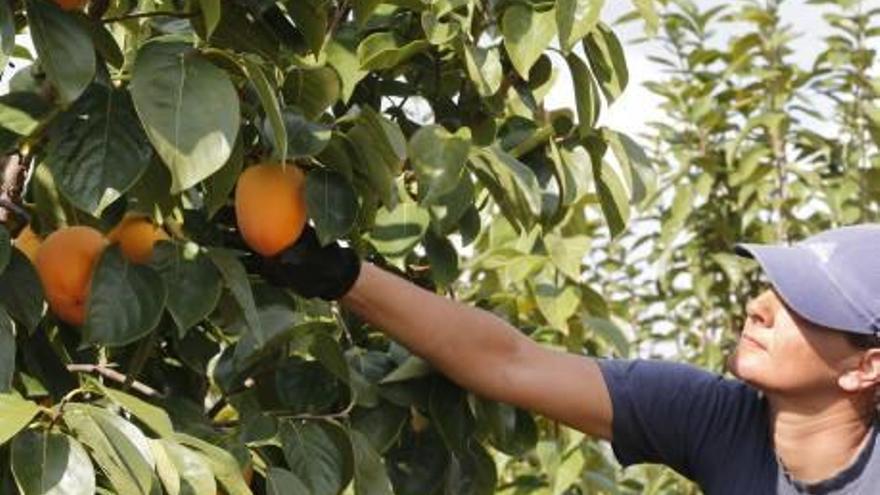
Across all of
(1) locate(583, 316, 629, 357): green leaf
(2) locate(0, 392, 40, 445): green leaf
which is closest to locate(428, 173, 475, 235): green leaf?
(2) locate(0, 392, 40, 445): green leaf

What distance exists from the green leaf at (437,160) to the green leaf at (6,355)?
1.68 ft

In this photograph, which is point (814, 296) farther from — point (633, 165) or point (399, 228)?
point (399, 228)

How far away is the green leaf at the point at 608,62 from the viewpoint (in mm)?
2057

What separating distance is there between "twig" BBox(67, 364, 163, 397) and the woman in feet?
0.91

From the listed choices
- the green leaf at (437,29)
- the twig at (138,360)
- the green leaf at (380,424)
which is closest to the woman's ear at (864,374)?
the green leaf at (380,424)

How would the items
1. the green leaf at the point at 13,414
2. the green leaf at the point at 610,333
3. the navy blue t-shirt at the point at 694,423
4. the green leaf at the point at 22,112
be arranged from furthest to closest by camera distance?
the green leaf at the point at 610,333 → the navy blue t-shirt at the point at 694,423 → the green leaf at the point at 22,112 → the green leaf at the point at 13,414

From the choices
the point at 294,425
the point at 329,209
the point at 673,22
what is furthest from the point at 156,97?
the point at 673,22

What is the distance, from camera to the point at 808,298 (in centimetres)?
223

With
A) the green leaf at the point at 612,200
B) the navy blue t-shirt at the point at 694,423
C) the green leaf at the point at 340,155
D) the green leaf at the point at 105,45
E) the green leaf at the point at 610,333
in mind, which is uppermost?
the green leaf at the point at 105,45

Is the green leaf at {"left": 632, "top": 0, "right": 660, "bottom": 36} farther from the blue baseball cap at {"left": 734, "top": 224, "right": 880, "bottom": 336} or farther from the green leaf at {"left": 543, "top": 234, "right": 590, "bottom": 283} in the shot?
the green leaf at {"left": 543, "top": 234, "right": 590, "bottom": 283}

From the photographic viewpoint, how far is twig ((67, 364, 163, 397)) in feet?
5.82

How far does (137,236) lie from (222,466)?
11.8 inches

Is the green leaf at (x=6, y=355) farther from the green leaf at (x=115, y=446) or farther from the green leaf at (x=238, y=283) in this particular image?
the green leaf at (x=238, y=283)

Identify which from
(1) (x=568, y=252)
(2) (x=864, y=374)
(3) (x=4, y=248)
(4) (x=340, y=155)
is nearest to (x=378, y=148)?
(4) (x=340, y=155)
